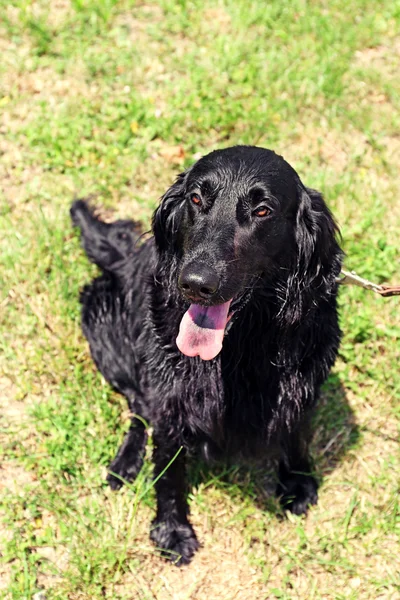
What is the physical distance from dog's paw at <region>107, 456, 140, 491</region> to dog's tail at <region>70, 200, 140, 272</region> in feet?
3.52

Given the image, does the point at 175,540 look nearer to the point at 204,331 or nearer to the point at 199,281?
the point at 204,331

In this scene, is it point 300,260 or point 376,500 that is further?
point 376,500

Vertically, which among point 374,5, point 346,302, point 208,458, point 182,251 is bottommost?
point 208,458

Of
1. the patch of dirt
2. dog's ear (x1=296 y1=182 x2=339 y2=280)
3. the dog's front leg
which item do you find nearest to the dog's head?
dog's ear (x1=296 y1=182 x2=339 y2=280)

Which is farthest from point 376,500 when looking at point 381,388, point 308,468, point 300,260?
point 300,260

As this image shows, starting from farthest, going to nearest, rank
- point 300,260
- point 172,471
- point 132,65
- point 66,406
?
point 132,65 → point 66,406 → point 172,471 → point 300,260

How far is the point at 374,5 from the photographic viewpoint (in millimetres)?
5719

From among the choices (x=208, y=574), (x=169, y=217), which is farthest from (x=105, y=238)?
(x=208, y=574)

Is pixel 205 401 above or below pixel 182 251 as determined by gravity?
below

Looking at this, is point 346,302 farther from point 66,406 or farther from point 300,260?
point 66,406

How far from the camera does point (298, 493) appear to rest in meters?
3.41

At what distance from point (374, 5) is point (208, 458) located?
449 cm

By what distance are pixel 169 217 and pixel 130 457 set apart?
142cm

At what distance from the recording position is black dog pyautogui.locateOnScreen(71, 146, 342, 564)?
8.23ft
